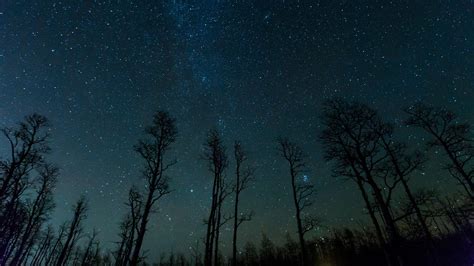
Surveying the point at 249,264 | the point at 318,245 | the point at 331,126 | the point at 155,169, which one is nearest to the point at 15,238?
the point at 155,169

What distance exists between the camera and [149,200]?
596 inches

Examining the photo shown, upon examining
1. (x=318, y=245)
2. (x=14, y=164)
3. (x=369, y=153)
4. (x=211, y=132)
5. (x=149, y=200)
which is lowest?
(x=149, y=200)

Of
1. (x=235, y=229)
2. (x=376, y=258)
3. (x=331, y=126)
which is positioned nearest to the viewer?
(x=331, y=126)

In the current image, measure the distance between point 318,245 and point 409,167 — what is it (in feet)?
294

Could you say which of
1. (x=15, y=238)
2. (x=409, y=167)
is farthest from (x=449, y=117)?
(x=15, y=238)

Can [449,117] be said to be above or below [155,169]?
above

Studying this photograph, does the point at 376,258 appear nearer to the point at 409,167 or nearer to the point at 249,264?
the point at 249,264

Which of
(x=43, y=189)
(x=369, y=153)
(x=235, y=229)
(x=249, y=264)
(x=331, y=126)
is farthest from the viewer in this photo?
(x=249, y=264)

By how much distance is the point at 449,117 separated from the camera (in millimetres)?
21438

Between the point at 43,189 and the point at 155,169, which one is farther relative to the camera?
the point at 43,189

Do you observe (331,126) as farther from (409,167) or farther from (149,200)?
(149,200)

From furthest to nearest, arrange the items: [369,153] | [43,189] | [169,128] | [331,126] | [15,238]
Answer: [15,238] → [43,189] → [169,128] → [331,126] → [369,153]

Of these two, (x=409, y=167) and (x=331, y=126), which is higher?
(x=331, y=126)

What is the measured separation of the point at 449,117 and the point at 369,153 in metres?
12.4
